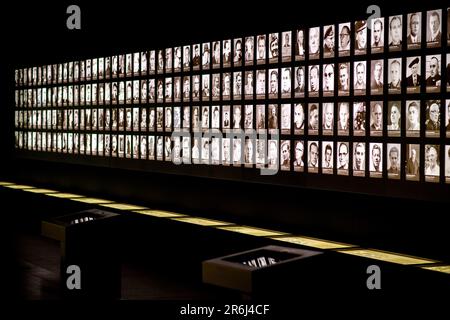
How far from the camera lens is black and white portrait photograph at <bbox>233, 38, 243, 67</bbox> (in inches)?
324

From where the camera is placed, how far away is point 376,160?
664 cm

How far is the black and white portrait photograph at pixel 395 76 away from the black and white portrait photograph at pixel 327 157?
0.95 metres

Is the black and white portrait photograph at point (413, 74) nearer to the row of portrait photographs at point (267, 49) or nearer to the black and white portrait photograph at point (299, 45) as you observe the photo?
the row of portrait photographs at point (267, 49)

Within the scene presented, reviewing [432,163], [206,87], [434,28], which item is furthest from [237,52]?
[432,163]

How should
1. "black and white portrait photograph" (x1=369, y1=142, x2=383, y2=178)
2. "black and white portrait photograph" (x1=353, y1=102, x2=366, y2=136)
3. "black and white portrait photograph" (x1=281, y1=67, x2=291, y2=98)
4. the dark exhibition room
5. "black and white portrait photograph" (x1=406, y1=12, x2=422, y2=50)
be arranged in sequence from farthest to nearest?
"black and white portrait photograph" (x1=281, y1=67, x2=291, y2=98), "black and white portrait photograph" (x1=353, y1=102, x2=366, y2=136), "black and white portrait photograph" (x1=369, y1=142, x2=383, y2=178), "black and white portrait photograph" (x1=406, y1=12, x2=422, y2=50), the dark exhibition room

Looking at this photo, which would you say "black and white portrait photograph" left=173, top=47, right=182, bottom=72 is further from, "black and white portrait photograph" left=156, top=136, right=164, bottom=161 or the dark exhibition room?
"black and white portrait photograph" left=156, top=136, right=164, bottom=161

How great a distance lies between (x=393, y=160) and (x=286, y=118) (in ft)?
4.95

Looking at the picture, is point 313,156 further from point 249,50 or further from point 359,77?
point 249,50

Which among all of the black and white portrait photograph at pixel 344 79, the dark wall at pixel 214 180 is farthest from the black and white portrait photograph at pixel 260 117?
the black and white portrait photograph at pixel 344 79

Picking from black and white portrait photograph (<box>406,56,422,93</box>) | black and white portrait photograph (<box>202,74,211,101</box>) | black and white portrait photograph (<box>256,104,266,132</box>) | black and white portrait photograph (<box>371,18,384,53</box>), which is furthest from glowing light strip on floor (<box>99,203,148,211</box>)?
black and white portrait photograph (<box>406,56,422,93</box>)

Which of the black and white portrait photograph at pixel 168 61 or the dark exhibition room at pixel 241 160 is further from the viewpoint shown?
the black and white portrait photograph at pixel 168 61

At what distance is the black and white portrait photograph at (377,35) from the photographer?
649 centimetres

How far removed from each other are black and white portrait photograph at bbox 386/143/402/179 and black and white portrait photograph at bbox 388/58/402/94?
1.60ft
